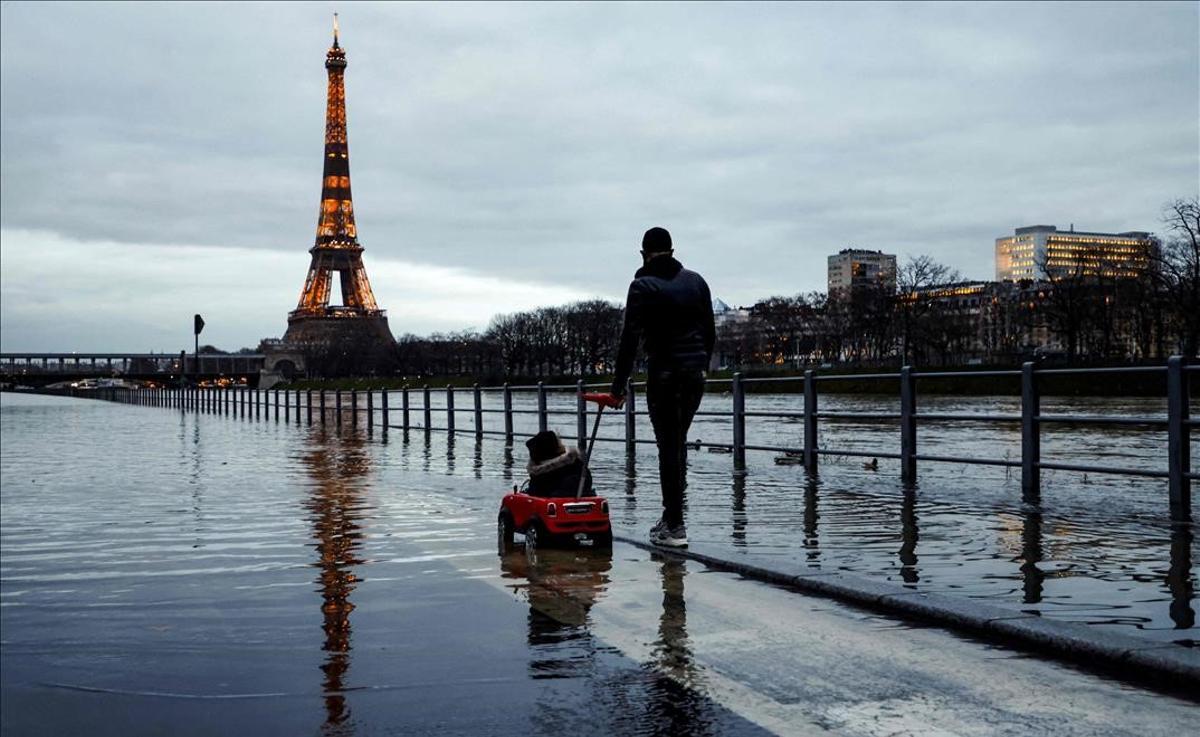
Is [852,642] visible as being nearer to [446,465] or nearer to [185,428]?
[446,465]

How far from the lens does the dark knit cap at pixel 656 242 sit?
8.85 metres

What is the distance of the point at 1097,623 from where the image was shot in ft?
18.4

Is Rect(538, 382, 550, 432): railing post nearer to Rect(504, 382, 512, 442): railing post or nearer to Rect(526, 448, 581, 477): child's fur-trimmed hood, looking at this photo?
Rect(504, 382, 512, 442): railing post

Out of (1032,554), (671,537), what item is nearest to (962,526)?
(1032,554)

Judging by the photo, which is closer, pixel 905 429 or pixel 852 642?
pixel 852 642

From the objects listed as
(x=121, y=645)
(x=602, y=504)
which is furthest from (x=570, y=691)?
(x=602, y=504)

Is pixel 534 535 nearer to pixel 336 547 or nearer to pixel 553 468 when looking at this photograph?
pixel 553 468

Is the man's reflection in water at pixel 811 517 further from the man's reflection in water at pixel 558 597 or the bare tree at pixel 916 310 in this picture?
the bare tree at pixel 916 310

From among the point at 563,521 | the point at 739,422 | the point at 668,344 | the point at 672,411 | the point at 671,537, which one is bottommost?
the point at 671,537

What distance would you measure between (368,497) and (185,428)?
78.2ft

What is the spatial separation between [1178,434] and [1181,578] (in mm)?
3875

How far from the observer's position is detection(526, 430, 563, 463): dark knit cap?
8.63 meters

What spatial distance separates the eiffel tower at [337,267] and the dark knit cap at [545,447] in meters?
148

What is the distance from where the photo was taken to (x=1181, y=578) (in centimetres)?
694
